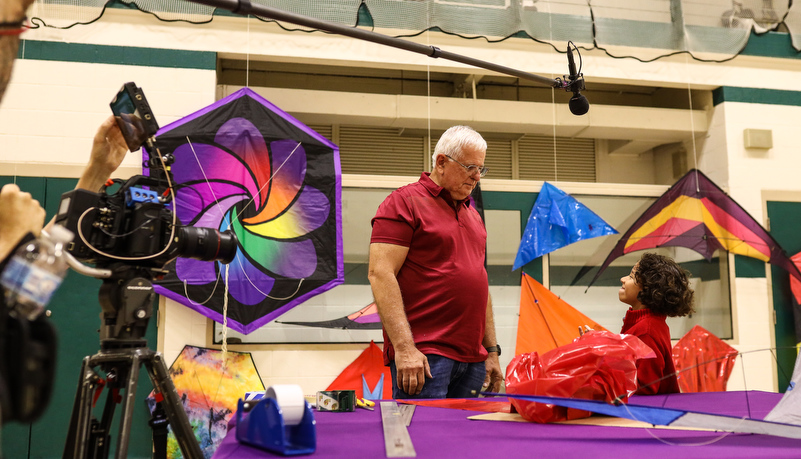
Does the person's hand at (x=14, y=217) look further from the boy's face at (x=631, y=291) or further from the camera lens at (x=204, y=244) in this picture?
the boy's face at (x=631, y=291)

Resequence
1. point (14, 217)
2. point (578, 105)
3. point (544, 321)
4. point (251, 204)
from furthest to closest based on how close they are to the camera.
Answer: point (544, 321), point (251, 204), point (578, 105), point (14, 217)

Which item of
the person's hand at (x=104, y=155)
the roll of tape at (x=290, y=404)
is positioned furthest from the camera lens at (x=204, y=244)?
the roll of tape at (x=290, y=404)

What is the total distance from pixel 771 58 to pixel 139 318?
4.65m

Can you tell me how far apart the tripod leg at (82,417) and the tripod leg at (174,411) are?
10cm

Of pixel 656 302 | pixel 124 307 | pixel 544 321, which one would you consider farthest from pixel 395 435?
pixel 544 321

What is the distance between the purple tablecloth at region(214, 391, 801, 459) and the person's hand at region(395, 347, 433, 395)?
24.4 inches

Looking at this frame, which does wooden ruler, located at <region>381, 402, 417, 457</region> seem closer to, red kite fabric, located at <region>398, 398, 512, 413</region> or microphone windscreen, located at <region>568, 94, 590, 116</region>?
red kite fabric, located at <region>398, 398, 512, 413</region>

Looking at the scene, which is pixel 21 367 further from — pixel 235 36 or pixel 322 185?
pixel 235 36

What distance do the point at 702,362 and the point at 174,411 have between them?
2036mm

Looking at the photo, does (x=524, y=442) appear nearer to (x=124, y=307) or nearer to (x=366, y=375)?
(x=124, y=307)

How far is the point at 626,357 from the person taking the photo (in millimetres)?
1210

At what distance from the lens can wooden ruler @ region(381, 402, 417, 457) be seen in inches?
32.8

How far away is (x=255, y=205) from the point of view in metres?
3.43

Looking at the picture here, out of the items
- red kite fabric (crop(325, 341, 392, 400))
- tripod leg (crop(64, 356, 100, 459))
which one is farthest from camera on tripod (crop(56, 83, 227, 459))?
red kite fabric (crop(325, 341, 392, 400))
